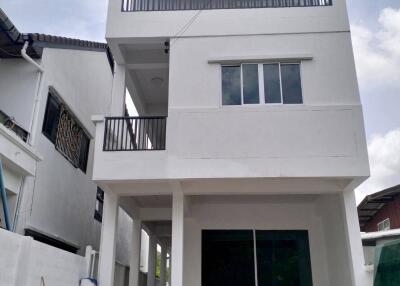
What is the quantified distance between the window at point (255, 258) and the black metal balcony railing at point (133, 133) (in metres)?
3.17

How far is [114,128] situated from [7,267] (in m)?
4.05

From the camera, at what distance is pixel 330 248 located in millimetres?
10234

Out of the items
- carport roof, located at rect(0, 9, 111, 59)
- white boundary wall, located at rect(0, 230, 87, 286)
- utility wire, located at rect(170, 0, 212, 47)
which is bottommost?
white boundary wall, located at rect(0, 230, 87, 286)

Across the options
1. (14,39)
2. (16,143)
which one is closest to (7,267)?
(16,143)

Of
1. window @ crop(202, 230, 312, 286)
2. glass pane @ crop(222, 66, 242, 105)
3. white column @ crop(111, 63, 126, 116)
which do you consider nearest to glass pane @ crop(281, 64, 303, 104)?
glass pane @ crop(222, 66, 242, 105)

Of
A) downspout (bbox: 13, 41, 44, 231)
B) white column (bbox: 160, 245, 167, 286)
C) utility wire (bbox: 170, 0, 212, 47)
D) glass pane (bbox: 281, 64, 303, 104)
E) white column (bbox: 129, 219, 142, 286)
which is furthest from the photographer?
white column (bbox: 160, 245, 167, 286)

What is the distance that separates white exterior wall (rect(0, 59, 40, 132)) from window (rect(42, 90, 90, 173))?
605 millimetres

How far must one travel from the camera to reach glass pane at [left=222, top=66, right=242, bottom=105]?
8.97 meters

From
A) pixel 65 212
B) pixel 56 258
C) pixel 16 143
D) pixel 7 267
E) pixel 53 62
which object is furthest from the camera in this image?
pixel 65 212

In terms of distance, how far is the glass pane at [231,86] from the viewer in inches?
353

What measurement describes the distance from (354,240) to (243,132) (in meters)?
3.00

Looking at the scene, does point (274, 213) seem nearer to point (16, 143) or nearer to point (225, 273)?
point (225, 273)

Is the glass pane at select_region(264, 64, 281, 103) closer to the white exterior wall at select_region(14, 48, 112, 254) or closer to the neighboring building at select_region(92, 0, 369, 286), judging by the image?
the neighboring building at select_region(92, 0, 369, 286)

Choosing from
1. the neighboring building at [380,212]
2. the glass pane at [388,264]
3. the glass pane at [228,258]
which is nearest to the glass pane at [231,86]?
the glass pane at [228,258]
